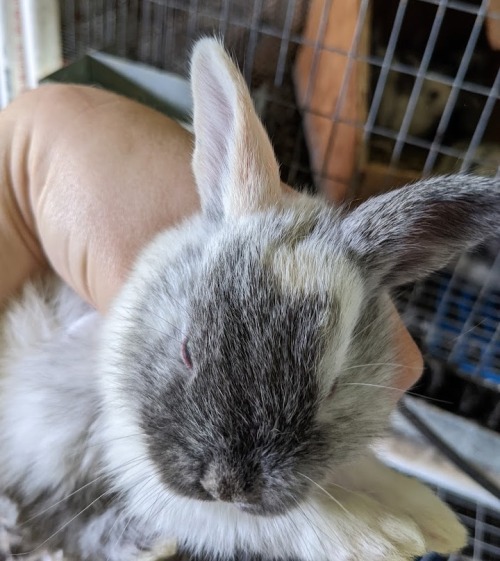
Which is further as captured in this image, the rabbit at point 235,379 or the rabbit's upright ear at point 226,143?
the rabbit's upright ear at point 226,143

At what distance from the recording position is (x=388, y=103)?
144cm

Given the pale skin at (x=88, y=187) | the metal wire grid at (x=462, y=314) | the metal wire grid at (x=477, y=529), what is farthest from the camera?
the metal wire grid at (x=462, y=314)

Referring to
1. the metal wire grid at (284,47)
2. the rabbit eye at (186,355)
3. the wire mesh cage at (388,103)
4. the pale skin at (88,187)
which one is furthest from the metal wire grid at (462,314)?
the rabbit eye at (186,355)

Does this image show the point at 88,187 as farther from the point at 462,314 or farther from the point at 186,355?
the point at 462,314

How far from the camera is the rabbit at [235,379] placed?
2.05ft

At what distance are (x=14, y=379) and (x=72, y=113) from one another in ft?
1.51

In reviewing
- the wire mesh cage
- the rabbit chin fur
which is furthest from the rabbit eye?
the wire mesh cage

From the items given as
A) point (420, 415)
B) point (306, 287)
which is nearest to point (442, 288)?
point (420, 415)

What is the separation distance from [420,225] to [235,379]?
286mm

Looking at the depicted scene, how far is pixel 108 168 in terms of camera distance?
3.31 ft

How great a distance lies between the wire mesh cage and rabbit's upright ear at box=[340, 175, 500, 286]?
0.49 m

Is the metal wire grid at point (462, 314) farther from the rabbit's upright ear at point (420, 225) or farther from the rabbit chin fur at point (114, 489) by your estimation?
the rabbit's upright ear at point (420, 225)

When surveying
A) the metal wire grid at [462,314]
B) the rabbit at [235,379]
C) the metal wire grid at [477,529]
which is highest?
the rabbit at [235,379]

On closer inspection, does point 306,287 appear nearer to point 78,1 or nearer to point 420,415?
point 420,415
